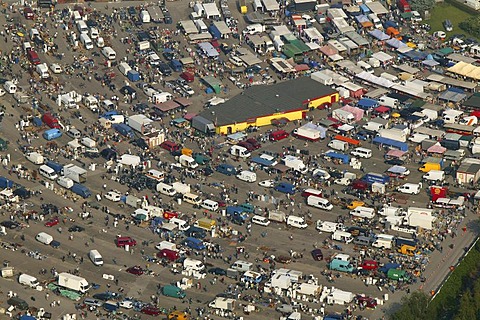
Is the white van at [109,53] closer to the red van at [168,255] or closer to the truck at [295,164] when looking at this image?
the truck at [295,164]

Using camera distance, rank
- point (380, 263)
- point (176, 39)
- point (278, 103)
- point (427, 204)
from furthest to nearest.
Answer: point (176, 39), point (278, 103), point (427, 204), point (380, 263)

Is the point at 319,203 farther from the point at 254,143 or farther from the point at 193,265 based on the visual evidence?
the point at 193,265

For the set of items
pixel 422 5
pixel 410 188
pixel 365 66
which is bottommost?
pixel 410 188

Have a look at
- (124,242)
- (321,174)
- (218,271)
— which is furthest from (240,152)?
(218,271)

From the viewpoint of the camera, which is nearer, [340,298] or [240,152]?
[340,298]

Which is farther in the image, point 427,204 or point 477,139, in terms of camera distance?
point 477,139

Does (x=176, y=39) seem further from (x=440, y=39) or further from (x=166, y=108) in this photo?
(x=440, y=39)

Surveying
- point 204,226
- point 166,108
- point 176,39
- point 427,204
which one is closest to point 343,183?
point 427,204

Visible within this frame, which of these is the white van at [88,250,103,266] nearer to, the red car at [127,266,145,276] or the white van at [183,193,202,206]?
the red car at [127,266,145,276]
